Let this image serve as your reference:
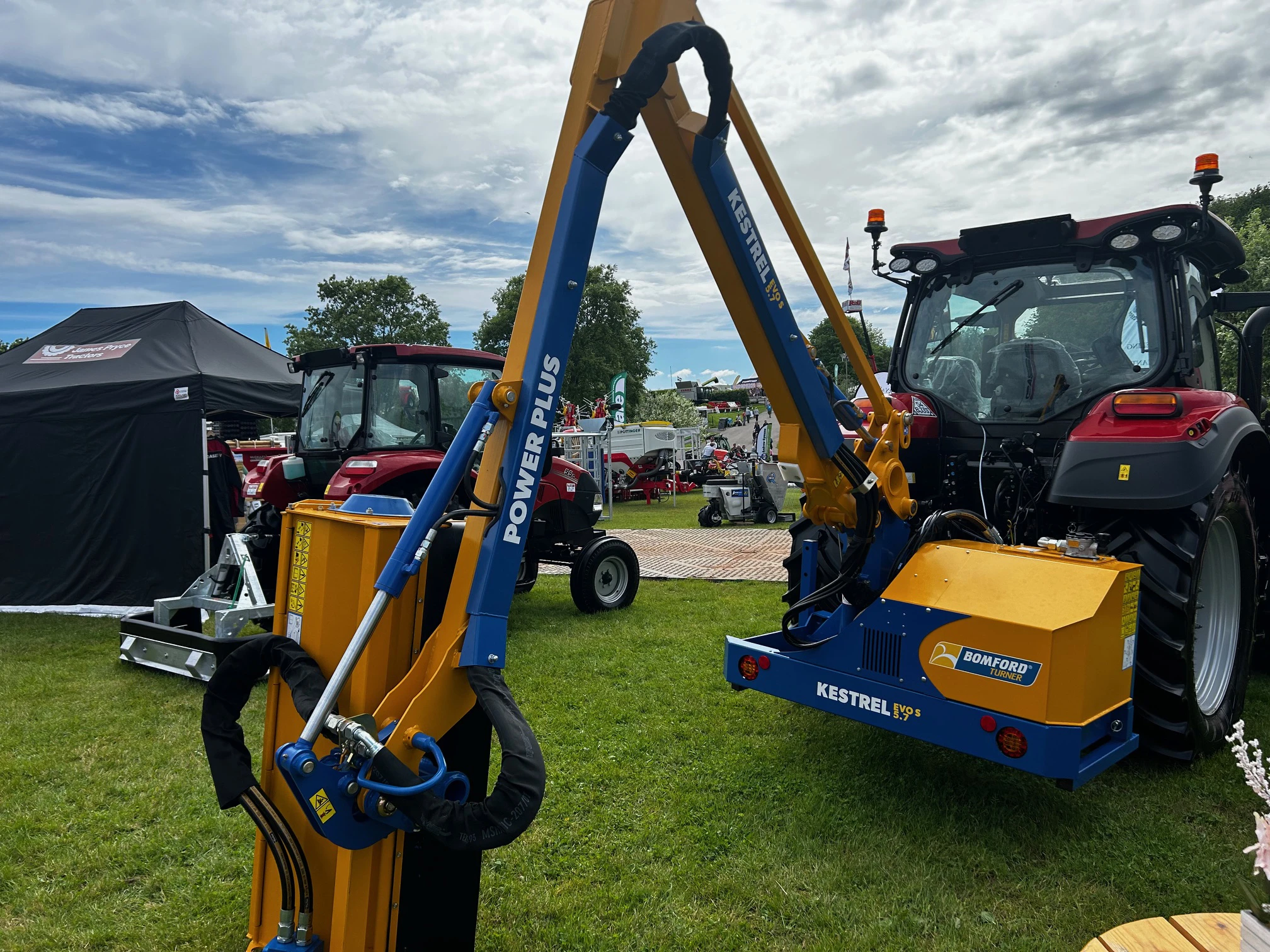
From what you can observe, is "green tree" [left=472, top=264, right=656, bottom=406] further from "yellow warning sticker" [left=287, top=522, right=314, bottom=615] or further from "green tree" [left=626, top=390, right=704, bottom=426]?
"yellow warning sticker" [left=287, top=522, right=314, bottom=615]

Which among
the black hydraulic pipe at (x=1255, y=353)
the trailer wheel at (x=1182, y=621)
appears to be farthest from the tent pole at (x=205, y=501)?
the black hydraulic pipe at (x=1255, y=353)

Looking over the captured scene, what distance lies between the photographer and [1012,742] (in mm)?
2715

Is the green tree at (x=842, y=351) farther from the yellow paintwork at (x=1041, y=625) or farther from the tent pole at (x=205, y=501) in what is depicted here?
the tent pole at (x=205, y=501)

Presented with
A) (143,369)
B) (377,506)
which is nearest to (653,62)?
(377,506)

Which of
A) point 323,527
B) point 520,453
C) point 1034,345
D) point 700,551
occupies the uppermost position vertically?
point 1034,345

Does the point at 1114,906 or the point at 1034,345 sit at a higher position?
the point at 1034,345

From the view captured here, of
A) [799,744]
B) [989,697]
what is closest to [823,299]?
[989,697]

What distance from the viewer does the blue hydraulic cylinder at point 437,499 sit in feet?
6.45

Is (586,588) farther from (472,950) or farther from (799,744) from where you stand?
(472,950)

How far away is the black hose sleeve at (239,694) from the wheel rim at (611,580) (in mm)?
5030

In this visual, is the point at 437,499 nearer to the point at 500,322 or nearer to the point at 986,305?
the point at 986,305

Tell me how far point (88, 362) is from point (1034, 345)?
27.4 ft

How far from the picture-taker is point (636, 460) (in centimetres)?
1894

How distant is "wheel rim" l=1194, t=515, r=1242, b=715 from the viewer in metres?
3.69
